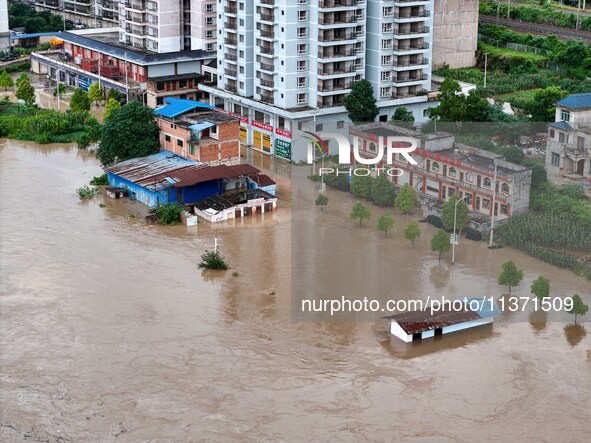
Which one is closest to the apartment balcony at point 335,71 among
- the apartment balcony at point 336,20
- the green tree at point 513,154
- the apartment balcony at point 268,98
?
the apartment balcony at point 336,20

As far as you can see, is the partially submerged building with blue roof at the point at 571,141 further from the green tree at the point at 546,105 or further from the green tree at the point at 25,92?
the green tree at the point at 25,92

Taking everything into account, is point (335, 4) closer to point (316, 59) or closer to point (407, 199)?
point (316, 59)

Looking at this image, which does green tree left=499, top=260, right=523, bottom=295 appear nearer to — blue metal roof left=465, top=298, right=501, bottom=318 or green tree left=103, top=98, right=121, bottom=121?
blue metal roof left=465, top=298, right=501, bottom=318

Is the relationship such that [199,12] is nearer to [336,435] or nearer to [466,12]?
[466,12]

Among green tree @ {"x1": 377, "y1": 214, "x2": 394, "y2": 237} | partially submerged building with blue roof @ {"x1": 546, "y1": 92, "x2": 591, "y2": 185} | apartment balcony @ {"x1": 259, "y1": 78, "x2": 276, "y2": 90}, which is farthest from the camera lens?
apartment balcony @ {"x1": 259, "y1": 78, "x2": 276, "y2": 90}

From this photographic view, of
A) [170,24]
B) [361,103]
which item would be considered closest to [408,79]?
[361,103]

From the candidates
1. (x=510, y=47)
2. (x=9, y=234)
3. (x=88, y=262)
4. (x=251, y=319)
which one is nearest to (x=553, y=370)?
(x=251, y=319)

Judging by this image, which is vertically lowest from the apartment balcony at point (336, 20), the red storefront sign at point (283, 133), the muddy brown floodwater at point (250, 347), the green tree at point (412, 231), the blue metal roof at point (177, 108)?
the muddy brown floodwater at point (250, 347)

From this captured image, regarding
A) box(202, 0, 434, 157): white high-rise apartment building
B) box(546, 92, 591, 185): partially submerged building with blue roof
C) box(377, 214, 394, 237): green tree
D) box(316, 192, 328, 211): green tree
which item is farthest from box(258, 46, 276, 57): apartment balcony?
box(546, 92, 591, 185): partially submerged building with blue roof
